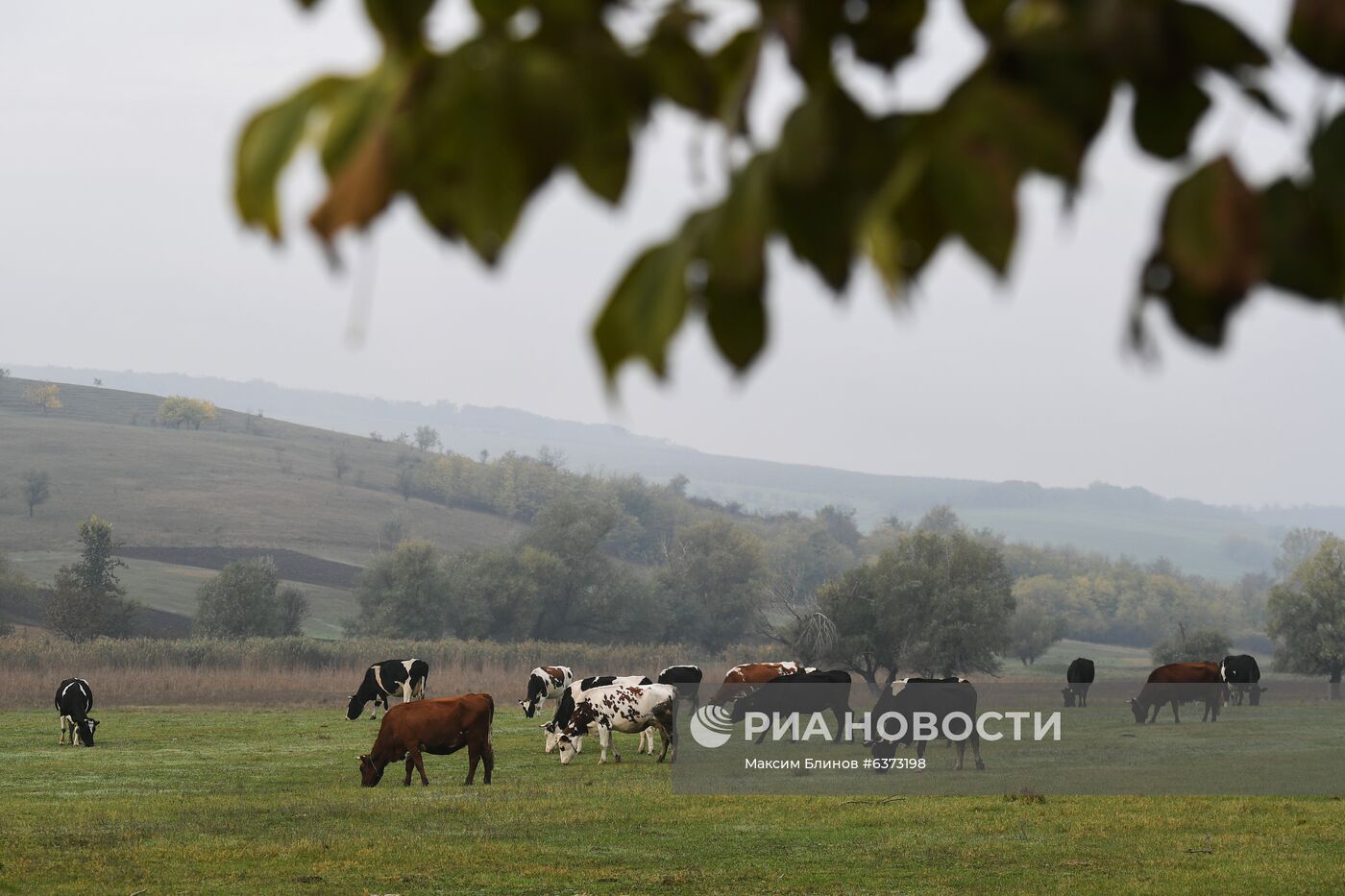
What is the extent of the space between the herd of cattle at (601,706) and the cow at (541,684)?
38 millimetres

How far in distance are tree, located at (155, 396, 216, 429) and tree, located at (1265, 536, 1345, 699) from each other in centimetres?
13673

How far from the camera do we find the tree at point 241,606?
85.6 meters

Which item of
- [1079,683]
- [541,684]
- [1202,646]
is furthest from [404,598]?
[541,684]

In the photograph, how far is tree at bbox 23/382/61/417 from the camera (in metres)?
169

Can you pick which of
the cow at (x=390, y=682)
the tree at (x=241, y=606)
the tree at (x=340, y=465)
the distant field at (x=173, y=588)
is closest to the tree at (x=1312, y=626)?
the cow at (x=390, y=682)

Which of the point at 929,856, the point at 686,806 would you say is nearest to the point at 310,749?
the point at 686,806

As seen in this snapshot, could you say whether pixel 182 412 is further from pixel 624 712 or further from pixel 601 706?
pixel 624 712

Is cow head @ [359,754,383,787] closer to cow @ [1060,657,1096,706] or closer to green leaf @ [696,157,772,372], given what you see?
green leaf @ [696,157,772,372]

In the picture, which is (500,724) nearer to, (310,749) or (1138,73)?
→ (310,749)

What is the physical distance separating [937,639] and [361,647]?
86.8 feet

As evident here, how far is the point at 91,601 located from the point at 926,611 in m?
46.4

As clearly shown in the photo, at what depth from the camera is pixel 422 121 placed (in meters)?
1.49

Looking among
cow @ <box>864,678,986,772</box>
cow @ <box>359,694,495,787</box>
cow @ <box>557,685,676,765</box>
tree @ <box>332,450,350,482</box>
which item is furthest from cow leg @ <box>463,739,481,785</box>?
tree @ <box>332,450,350,482</box>

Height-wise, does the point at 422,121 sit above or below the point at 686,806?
above
